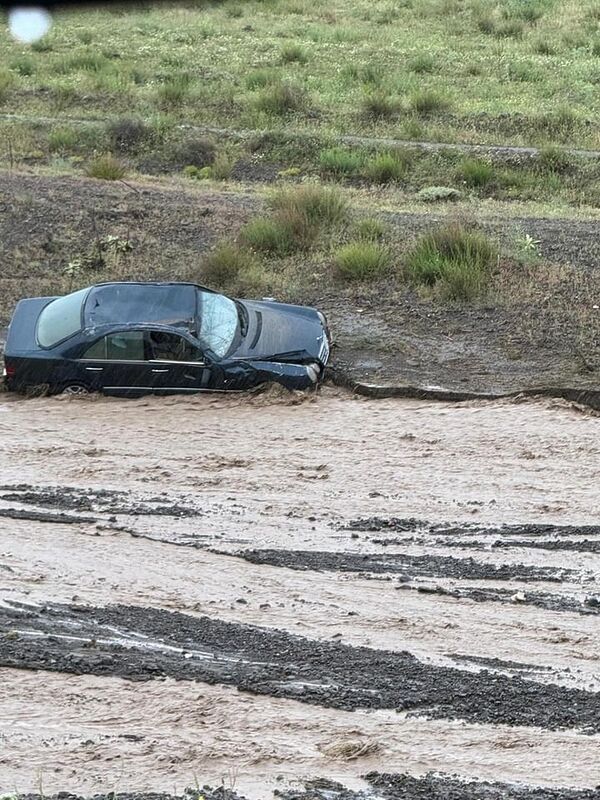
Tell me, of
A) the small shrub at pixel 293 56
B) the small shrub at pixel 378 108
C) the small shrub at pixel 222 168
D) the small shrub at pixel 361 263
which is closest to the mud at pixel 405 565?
the small shrub at pixel 361 263

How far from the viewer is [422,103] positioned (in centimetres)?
2828

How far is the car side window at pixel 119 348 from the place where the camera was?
12.8m

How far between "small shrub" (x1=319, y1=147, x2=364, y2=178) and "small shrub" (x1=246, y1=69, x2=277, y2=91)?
281 inches

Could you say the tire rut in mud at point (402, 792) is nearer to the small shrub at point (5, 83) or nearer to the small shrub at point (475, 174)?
the small shrub at point (475, 174)

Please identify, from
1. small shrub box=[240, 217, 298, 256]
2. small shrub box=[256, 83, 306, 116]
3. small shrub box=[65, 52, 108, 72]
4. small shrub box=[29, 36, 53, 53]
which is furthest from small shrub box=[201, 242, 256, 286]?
small shrub box=[29, 36, 53, 53]

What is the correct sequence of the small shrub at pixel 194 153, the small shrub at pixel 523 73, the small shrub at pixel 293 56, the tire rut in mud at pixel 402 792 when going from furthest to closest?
the small shrub at pixel 293 56 → the small shrub at pixel 523 73 → the small shrub at pixel 194 153 → the tire rut in mud at pixel 402 792

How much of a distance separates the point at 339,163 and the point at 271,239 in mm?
7000

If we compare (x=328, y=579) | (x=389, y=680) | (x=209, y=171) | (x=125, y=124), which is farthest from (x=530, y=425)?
(x=125, y=124)

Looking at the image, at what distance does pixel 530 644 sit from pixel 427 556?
1.71 metres

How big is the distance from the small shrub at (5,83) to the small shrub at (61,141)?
4697mm

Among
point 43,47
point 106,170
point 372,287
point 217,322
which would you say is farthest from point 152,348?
point 43,47

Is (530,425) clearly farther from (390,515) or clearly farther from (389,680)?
(389,680)

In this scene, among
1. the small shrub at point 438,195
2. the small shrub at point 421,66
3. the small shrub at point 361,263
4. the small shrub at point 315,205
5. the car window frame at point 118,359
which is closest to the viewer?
the car window frame at point 118,359

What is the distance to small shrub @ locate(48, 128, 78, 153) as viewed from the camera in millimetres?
25938
